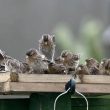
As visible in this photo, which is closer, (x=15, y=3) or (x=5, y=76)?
(x=5, y=76)

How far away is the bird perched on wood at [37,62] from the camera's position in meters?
2.00

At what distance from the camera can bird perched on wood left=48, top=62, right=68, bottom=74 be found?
2.01 m

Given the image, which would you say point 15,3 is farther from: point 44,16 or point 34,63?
point 34,63

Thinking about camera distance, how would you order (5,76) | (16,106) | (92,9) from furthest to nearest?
(92,9)
(16,106)
(5,76)

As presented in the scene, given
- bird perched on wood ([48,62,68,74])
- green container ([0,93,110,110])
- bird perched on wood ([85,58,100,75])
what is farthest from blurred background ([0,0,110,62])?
bird perched on wood ([48,62,68,74])

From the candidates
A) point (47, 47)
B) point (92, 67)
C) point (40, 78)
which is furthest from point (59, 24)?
point (40, 78)

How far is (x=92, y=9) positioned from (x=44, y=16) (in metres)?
0.41

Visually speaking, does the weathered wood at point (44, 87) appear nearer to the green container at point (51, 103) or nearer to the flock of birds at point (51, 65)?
the flock of birds at point (51, 65)

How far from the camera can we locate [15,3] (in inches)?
169

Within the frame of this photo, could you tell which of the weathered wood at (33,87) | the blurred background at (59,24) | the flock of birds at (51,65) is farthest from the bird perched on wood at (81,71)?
the blurred background at (59,24)

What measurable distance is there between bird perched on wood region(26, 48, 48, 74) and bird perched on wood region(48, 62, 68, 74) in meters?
0.02

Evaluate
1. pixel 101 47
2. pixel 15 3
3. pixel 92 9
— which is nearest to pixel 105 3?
pixel 92 9

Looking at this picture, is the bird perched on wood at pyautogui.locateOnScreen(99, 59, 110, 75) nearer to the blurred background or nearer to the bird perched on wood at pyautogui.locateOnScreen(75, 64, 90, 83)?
the bird perched on wood at pyautogui.locateOnScreen(75, 64, 90, 83)

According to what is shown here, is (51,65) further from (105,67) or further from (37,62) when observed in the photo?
(105,67)
